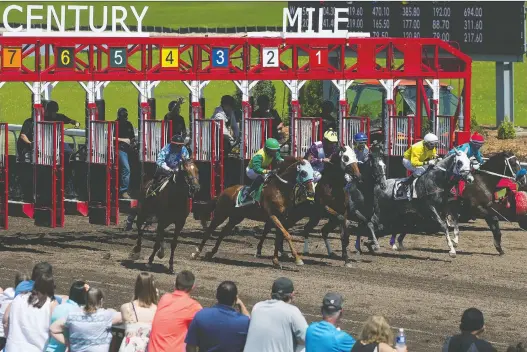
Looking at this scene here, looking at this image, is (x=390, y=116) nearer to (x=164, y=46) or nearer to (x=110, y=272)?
(x=164, y=46)

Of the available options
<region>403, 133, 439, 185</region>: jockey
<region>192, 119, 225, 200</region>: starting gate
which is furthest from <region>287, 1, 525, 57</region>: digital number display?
<region>403, 133, 439, 185</region>: jockey

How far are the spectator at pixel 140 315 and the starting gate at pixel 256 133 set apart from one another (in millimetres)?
13257

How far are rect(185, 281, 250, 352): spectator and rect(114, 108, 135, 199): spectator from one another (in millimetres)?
13514

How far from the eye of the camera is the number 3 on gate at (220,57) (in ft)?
80.4

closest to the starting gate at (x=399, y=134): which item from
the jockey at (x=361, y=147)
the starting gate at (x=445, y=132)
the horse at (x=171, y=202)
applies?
the starting gate at (x=445, y=132)

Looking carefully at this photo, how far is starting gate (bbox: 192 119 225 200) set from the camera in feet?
77.5

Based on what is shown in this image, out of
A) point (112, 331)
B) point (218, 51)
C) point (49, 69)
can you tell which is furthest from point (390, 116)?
point (112, 331)

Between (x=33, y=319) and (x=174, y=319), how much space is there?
4.08 ft

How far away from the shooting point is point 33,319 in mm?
11359

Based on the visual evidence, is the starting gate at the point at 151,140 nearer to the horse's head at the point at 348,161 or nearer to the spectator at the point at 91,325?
the horse's head at the point at 348,161

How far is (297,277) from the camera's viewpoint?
63.0 ft

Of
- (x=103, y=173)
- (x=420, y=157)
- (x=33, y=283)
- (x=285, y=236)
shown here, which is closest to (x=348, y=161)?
(x=285, y=236)

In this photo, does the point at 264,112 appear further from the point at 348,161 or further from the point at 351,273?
the point at 351,273

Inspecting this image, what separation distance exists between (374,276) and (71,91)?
42129 millimetres
